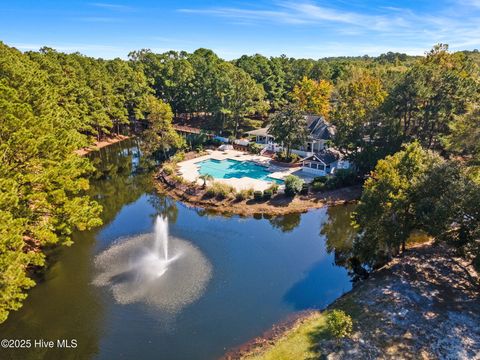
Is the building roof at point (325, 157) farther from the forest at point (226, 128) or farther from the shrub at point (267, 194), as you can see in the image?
the shrub at point (267, 194)

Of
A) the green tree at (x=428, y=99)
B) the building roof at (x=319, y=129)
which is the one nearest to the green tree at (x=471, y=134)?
the green tree at (x=428, y=99)

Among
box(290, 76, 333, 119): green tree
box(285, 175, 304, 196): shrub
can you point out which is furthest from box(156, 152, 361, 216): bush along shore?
box(290, 76, 333, 119): green tree

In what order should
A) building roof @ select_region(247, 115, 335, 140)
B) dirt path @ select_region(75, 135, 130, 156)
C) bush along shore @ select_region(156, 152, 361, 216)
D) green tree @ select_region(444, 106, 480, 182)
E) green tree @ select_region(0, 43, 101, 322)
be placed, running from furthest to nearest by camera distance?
dirt path @ select_region(75, 135, 130, 156) < building roof @ select_region(247, 115, 335, 140) < bush along shore @ select_region(156, 152, 361, 216) < green tree @ select_region(444, 106, 480, 182) < green tree @ select_region(0, 43, 101, 322)

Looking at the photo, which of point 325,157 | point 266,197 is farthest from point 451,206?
point 325,157

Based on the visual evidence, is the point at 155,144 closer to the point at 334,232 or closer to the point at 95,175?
the point at 95,175

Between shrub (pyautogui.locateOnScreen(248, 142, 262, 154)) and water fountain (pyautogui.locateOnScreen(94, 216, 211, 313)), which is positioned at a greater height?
shrub (pyautogui.locateOnScreen(248, 142, 262, 154))

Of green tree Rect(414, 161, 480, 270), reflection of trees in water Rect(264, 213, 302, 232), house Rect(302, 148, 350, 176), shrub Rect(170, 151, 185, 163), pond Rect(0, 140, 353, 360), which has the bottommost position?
pond Rect(0, 140, 353, 360)

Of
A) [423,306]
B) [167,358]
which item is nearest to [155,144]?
[167,358]

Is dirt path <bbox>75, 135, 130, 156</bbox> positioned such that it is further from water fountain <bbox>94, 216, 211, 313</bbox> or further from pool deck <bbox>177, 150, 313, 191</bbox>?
water fountain <bbox>94, 216, 211, 313</bbox>
